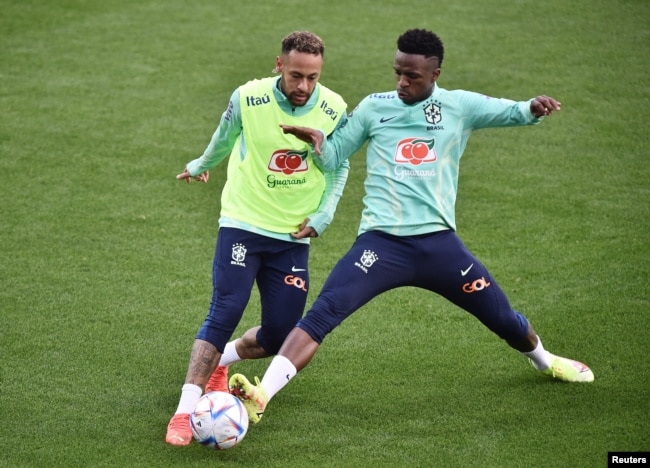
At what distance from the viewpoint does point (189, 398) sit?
7.07m

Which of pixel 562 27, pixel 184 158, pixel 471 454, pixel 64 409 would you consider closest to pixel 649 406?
pixel 471 454

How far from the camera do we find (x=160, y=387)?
314 inches

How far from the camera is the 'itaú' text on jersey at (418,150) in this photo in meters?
7.08

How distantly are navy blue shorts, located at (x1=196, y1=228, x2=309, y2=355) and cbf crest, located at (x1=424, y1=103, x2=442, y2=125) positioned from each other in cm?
132

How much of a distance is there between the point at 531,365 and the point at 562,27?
29.9ft

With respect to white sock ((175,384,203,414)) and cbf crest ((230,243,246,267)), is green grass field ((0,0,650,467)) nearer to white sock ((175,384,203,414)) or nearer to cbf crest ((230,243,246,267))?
white sock ((175,384,203,414))

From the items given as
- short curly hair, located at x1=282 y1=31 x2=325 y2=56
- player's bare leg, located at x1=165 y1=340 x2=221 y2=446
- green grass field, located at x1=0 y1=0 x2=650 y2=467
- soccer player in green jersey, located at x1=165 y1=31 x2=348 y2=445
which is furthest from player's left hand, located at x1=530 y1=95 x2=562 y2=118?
player's bare leg, located at x1=165 y1=340 x2=221 y2=446

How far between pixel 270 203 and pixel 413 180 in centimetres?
103

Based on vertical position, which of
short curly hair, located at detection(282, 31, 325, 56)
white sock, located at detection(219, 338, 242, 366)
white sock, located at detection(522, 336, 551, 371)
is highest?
short curly hair, located at detection(282, 31, 325, 56)

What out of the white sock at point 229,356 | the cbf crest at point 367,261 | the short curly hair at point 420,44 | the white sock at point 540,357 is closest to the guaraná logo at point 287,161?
the cbf crest at point 367,261

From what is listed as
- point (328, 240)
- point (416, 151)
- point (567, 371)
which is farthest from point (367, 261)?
point (328, 240)

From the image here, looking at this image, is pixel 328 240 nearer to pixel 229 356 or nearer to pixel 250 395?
pixel 229 356

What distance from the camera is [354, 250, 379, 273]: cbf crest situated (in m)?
7.01

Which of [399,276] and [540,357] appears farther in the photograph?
[540,357]
